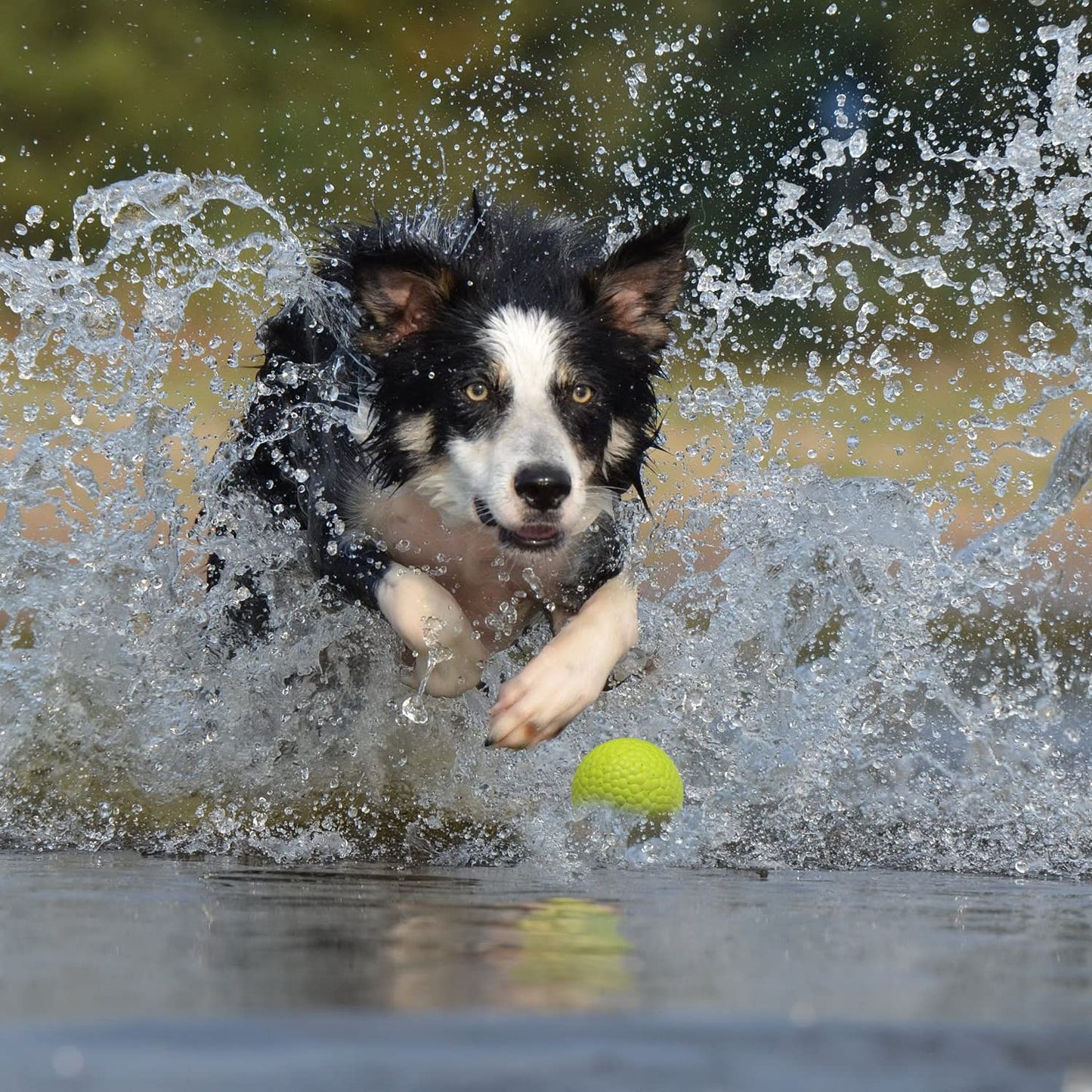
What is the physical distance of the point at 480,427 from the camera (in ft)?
13.2

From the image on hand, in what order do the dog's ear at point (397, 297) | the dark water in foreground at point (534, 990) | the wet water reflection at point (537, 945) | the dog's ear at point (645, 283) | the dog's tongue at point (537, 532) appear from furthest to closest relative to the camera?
1. the dog's ear at point (645, 283)
2. the dog's ear at point (397, 297)
3. the dog's tongue at point (537, 532)
4. the wet water reflection at point (537, 945)
5. the dark water in foreground at point (534, 990)

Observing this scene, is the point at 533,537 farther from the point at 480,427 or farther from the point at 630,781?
the point at 630,781

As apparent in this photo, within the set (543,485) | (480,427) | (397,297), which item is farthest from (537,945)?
(397,297)

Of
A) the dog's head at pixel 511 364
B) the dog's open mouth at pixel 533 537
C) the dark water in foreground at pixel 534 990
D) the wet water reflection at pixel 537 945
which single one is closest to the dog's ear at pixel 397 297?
the dog's head at pixel 511 364

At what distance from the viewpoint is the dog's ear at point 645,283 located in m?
4.23

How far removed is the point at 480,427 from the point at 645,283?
68cm

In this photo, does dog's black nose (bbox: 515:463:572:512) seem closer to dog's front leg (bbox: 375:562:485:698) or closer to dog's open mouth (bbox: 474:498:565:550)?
dog's open mouth (bbox: 474:498:565:550)

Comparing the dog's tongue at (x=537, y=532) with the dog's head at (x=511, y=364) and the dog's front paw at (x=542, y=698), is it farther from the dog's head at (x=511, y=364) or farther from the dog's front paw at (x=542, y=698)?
the dog's front paw at (x=542, y=698)

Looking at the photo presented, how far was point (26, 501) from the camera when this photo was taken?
5.19m

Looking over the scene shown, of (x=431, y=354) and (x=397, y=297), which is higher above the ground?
(x=397, y=297)

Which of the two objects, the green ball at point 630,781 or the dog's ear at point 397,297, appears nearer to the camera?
Result: the green ball at point 630,781

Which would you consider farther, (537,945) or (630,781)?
(630,781)

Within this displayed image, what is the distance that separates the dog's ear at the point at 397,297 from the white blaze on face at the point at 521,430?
0.18 metres

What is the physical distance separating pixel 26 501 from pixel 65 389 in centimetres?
42
